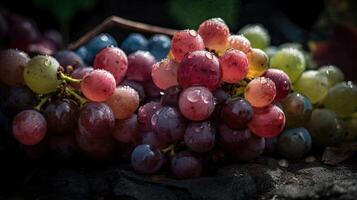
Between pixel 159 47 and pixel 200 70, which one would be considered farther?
pixel 159 47

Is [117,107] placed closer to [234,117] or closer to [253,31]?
[234,117]

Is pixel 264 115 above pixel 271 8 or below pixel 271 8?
below

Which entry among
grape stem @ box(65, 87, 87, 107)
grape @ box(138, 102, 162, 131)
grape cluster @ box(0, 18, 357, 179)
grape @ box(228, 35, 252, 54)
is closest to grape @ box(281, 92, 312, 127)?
grape cluster @ box(0, 18, 357, 179)

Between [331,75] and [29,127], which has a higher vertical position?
[331,75]

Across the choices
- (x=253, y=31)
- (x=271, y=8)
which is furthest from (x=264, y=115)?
(x=271, y=8)

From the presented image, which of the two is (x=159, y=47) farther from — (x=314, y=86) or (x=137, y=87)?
(x=314, y=86)

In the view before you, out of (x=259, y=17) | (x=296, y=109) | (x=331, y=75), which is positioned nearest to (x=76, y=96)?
(x=296, y=109)
